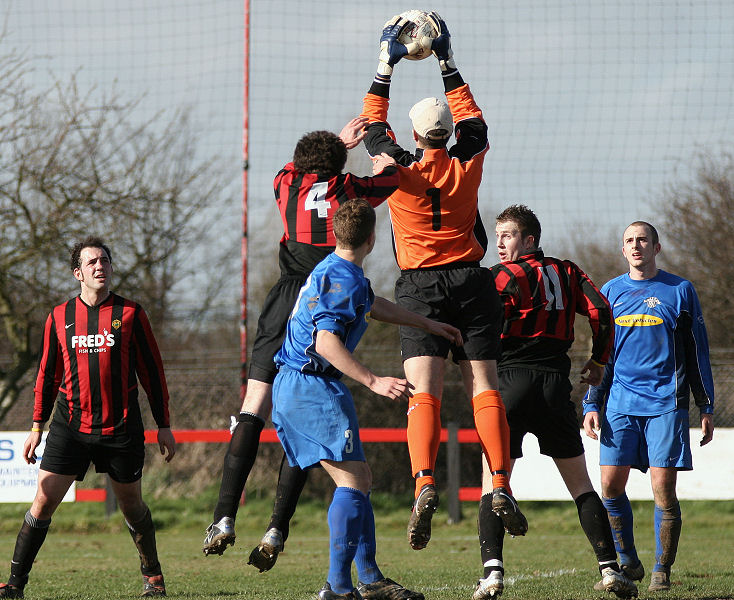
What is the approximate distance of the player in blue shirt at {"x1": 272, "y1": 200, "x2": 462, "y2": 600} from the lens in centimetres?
486

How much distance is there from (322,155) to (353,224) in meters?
0.87

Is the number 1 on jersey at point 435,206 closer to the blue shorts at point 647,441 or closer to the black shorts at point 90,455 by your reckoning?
the blue shorts at point 647,441

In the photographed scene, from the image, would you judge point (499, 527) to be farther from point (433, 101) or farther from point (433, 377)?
point (433, 101)

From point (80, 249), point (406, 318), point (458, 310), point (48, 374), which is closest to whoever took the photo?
point (406, 318)

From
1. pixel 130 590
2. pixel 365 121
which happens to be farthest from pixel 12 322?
pixel 365 121

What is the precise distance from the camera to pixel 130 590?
711 cm

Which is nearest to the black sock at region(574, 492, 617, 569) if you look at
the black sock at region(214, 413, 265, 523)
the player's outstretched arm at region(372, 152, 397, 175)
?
the black sock at region(214, 413, 265, 523)

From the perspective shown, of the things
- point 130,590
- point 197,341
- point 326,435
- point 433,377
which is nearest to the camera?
point 326,435

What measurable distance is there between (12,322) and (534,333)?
473 inches

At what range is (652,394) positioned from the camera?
6730mm

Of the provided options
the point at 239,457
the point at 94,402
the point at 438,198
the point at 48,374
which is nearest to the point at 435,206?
the point at 438,198

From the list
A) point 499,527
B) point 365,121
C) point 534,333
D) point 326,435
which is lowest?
point 499,527

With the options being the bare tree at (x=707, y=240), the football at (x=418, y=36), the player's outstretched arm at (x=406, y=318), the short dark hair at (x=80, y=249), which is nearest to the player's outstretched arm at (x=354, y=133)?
the football at (x=418, y=36)

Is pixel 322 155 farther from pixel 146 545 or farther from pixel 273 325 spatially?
pixel 146 545
